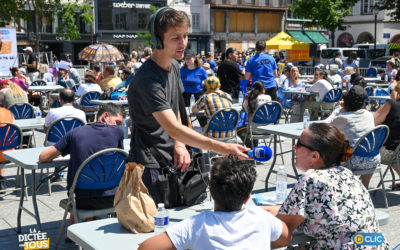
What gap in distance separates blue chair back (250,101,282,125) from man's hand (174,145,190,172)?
4.83 metres

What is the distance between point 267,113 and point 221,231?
5722 mm

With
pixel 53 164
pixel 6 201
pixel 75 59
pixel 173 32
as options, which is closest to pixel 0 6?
pixel 6 201

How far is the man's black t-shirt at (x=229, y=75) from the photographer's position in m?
11.2

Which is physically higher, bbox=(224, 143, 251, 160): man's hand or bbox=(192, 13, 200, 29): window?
bbox=(192, 13, 200, 29): window

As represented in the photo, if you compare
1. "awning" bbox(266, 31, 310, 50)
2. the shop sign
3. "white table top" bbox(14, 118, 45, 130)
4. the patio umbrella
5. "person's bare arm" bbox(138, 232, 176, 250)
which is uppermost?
the shop sign

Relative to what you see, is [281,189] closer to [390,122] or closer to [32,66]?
[390,122]

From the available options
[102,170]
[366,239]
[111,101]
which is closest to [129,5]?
[111,101]

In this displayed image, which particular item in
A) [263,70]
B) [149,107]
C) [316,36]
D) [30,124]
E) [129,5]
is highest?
[129,5]

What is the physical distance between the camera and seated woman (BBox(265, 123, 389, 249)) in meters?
2.51

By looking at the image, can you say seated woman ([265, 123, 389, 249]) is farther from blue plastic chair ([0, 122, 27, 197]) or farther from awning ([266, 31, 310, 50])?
awning ([266, 31, 310, 50])

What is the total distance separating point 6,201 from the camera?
606cm

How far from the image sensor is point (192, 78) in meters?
10.7

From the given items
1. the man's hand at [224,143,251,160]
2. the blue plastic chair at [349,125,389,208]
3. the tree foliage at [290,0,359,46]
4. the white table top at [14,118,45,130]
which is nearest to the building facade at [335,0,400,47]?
the tree foliage at [290,0,359,46]

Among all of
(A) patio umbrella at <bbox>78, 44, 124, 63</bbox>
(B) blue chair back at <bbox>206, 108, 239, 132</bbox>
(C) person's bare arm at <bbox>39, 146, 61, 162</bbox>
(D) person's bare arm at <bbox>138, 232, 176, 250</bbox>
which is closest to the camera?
(D) person's bare arm at <bbox>138, 232, 176, 250</bbox>
